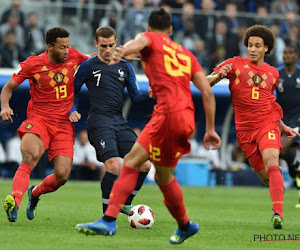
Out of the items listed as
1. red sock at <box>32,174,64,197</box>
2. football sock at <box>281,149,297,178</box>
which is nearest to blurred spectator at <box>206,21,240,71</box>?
football sock at <box>281,149,297,178</box>

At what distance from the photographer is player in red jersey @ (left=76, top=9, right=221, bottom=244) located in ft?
24.1

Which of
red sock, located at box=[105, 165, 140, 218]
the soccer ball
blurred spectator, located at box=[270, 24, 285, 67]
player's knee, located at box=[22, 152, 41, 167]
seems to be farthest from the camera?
blurred spectator, located at box=[270, 24, 285, 67]

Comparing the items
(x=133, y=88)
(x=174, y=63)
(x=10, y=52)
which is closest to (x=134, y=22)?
(x=10, y=52)

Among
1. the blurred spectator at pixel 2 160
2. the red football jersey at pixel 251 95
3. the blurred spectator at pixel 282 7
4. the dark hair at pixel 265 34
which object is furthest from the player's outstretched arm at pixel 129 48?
the blurred spectator at pixel 282 7

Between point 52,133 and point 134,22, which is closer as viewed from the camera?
point 52,133

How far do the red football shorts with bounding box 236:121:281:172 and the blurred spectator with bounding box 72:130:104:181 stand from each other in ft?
35.1

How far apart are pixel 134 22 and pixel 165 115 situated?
40.8ft

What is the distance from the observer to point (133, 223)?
9.29 m

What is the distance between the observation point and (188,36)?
19969 millimetres

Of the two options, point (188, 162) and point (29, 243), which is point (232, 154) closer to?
point (188, 162)

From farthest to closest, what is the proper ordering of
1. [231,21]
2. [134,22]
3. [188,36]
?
[231,21] < [188,36] < [134,22]

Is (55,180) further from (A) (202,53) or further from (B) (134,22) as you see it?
(A) (202,53)

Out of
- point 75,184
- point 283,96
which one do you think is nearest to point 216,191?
point 75,184

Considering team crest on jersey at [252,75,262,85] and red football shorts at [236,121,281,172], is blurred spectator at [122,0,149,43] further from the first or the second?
red football shorts at [236,121,281,172]
